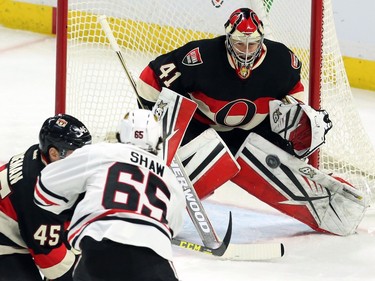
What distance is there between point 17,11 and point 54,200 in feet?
15.1

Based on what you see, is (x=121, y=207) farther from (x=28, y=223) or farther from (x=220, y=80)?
(x=220, y=80)

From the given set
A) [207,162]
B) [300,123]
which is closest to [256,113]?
[300,123]

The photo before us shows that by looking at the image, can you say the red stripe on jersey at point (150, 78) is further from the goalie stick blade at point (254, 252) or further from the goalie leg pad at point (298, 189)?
the goalie stick blade at point (254, 252)

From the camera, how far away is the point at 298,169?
453 cm

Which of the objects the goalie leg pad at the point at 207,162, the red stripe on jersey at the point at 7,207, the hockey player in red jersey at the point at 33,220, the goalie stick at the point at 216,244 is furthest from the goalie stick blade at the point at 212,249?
the red stripe on jersey at the point at 7,207

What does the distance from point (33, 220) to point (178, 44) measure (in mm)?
2168

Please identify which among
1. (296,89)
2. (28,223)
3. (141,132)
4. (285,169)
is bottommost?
(285,169)

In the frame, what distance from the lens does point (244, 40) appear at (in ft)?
14.1

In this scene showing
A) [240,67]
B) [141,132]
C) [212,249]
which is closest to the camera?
[141,132]

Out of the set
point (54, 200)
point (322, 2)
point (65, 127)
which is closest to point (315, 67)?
point (322, 2)

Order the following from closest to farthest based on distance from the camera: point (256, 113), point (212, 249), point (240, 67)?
point (212, 249), point (240, 67), point (256, 113)

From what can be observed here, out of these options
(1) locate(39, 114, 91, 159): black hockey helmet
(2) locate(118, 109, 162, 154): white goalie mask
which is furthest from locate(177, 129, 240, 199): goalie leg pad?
(2) locate(118, 109, 162, 154): white goalie mask

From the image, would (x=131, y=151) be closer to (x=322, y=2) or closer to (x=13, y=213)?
(x=13, y=213)

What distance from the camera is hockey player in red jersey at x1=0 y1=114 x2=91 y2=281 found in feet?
11.4
